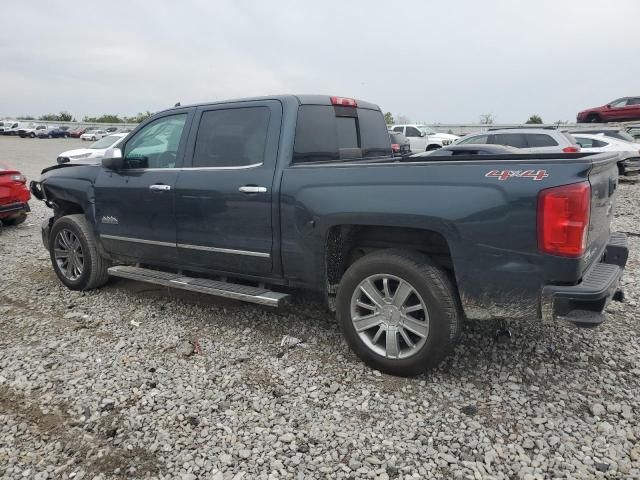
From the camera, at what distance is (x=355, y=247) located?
3.65 metres

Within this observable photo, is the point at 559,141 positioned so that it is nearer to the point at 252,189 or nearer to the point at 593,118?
the point at 252,189

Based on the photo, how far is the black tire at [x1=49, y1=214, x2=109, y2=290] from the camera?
509 cm

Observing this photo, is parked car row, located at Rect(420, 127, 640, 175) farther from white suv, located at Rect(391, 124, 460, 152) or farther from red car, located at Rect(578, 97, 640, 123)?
red car, located at Rect(578, 97, 640, 123)

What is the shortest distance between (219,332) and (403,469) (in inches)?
84.5

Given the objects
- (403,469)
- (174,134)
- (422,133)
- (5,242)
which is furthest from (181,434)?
(422,133)

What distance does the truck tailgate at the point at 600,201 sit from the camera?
2.79m

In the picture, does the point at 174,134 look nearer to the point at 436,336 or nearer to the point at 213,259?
the point at 213,259

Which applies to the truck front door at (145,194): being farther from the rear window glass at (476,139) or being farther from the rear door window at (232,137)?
the rear window glass at (476,139)

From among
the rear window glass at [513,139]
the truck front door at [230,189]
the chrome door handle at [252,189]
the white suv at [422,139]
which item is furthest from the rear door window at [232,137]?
the white suv at [422,139]

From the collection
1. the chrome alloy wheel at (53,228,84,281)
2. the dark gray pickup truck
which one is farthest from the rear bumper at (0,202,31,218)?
the dark gray pickup truck

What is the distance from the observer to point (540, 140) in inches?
448

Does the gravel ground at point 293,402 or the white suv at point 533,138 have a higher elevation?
the white suv at point 533,138

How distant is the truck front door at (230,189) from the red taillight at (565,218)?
1.91 meters

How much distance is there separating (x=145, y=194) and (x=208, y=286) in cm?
112
